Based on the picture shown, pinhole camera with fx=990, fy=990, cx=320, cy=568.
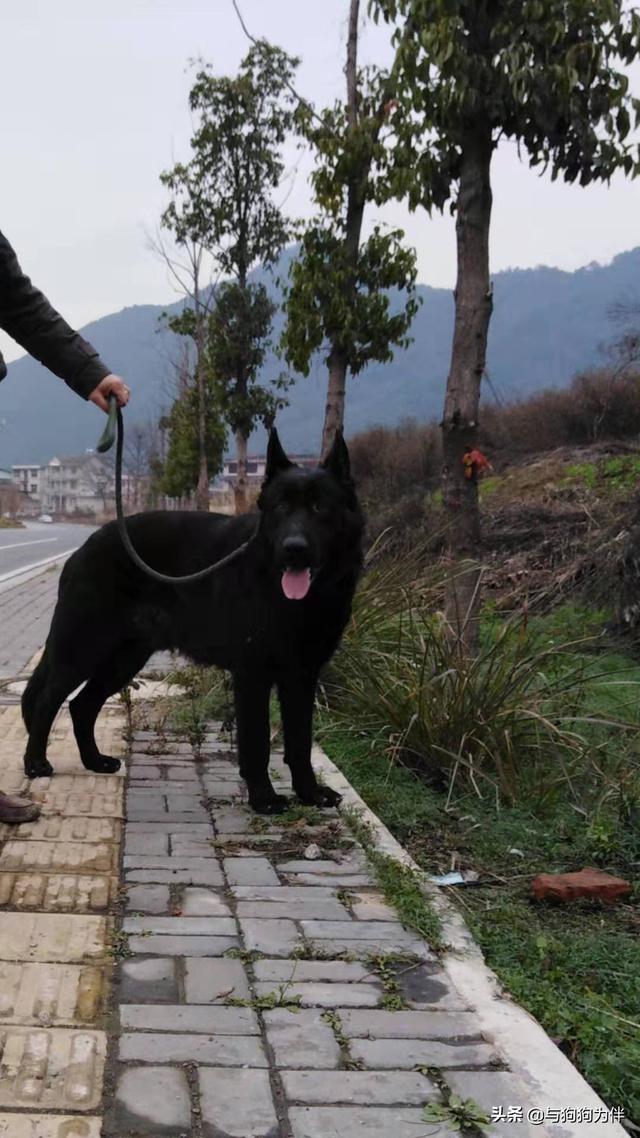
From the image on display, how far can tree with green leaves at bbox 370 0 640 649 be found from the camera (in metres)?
5.26

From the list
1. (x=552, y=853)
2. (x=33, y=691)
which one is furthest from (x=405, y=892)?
(x=33, y=691)

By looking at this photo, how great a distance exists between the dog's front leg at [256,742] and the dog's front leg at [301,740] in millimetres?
116

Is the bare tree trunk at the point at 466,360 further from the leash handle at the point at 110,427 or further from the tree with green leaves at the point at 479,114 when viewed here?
the leash handle at the point at 110,427

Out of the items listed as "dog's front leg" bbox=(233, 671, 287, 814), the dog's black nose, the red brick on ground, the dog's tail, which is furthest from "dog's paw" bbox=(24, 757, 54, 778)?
the red brick on ground

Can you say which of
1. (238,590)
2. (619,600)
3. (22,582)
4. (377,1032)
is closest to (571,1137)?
(377,1032)

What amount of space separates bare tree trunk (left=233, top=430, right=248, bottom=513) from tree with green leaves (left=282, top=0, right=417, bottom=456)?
5563 millimetres

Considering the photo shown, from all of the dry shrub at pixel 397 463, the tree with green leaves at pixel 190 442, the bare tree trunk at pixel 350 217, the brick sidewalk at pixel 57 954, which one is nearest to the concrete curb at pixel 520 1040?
the brick sidewalk at pixel 57 954

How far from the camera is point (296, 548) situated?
385cm

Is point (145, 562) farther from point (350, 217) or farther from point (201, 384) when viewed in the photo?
point (201, 384)

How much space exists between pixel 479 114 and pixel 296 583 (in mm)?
3346

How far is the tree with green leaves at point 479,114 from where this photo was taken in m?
5.26

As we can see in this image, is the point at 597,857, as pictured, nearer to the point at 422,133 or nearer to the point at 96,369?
the point at 96,369

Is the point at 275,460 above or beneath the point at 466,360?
beneath

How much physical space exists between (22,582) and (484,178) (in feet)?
37.4
